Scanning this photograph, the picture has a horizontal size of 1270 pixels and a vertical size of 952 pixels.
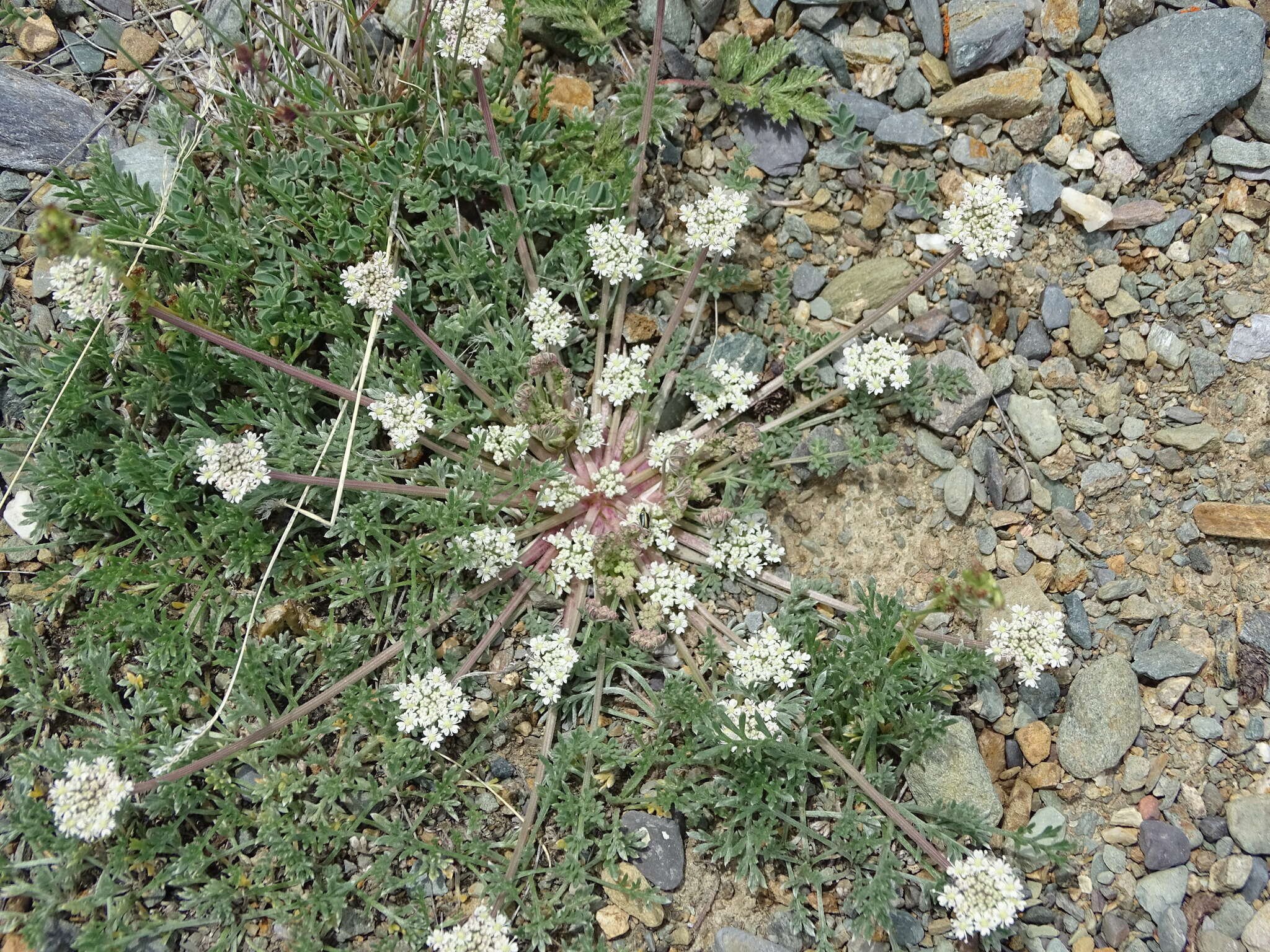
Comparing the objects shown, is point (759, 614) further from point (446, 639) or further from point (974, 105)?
point (974, 105)

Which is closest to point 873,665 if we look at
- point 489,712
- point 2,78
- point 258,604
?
point 489,712

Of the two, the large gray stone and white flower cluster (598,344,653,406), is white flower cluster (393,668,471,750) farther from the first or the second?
the large gray stone

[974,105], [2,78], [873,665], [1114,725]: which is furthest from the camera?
[974,105]

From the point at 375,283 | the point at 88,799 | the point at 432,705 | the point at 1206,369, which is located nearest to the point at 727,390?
the point at 375,283

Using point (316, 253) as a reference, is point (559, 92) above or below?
above

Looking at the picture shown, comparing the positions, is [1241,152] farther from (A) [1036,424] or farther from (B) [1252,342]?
(A) [1036,424]

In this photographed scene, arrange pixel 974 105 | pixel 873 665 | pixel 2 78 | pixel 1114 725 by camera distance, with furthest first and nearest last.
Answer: pixel 974 105
pixel 2 78
pixel 1114 725
pixel 873 665

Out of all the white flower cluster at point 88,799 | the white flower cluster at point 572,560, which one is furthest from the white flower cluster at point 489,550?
the white flower cluster at point 88,799
